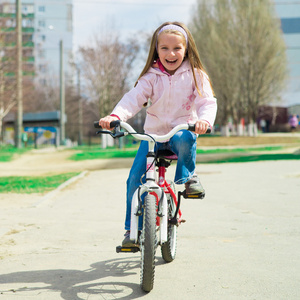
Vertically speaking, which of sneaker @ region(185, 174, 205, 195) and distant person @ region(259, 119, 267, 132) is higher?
sneaker @ region(185, 174, 205, 195)

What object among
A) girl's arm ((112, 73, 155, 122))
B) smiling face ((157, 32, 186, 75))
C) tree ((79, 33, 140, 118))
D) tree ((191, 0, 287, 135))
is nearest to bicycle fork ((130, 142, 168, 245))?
girl's arm ((112, 73, 155, 122))

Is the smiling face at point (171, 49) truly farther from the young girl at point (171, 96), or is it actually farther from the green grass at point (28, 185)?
the green grass at point (28, 185)

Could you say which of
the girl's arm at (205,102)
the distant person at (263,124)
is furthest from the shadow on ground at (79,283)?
the distant person at (263,124)

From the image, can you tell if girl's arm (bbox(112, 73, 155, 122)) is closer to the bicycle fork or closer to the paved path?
the bicycle fork

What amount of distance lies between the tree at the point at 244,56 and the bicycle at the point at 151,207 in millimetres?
37294

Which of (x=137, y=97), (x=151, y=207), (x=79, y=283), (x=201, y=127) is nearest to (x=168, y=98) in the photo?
(x=137, y=97)

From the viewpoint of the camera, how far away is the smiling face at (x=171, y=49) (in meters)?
3.97

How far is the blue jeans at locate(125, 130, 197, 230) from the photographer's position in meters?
3.80

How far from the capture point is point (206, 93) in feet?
13.0

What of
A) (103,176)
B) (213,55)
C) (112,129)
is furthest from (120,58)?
(112,129)

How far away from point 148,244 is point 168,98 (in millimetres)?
1140

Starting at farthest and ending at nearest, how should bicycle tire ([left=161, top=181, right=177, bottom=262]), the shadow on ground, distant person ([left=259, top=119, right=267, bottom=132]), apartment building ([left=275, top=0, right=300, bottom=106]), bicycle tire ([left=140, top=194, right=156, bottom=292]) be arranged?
1. apartment building ([left=275, top=0, right=300, bottom=106])
2. distant person ([left=259, top=119, right=267, bottom=132])
3. bicycle tire ([left=161, top=181, right=177, bottom=262])
4. the shadow on ground
5. bicycle tire ([left=140, top=194, right=156, bottom=292])

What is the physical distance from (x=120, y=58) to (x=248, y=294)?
31.0 meters

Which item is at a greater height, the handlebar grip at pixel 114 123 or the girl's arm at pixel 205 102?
the girl's arm at pixel 205 102
